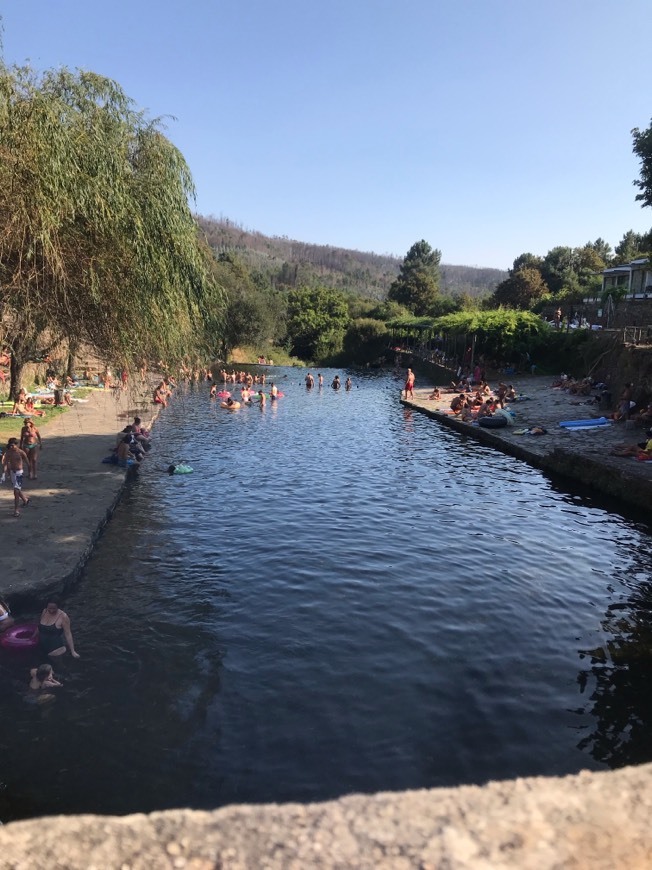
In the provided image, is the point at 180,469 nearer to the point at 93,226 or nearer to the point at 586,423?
the point at 93,226

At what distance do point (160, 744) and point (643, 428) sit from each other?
67.5 feet

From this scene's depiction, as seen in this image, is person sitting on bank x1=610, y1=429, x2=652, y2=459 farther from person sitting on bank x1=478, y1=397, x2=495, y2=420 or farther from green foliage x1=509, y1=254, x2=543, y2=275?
green foliage x1=509, y1=254, x2=543, y2=275

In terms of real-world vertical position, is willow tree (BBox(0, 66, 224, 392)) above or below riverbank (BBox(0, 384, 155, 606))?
above

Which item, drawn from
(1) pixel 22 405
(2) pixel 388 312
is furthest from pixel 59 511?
(2) pixel 388 312

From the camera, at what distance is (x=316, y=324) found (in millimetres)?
80062

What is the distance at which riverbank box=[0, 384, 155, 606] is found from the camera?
31.5 ft

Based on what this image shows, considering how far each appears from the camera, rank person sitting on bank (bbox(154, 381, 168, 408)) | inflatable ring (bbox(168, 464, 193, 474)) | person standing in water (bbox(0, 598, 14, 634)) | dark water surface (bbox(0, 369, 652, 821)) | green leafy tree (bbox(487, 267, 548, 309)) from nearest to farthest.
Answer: dark water surface (bbox(0, 369, 652, 821)), person standing in water (bbox(0, 598, 14, 634)), inflatable ring (bbox(168, 464, 193, 474)), person sitting on bank (bbox(154, 381, 168, 408)), green leafy tree (bbox(487, 267, 548, 309))

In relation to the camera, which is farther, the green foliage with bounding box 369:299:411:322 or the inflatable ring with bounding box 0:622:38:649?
the green foliage with bounding box 369:299:411:322

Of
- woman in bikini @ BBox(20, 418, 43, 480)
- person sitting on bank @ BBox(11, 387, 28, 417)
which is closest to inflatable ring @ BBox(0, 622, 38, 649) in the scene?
woman in bikini @ BBox(20, 418, 43, 480)

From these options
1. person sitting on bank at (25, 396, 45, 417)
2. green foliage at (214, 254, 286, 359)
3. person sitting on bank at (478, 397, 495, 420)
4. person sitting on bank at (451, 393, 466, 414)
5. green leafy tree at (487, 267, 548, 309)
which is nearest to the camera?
person sitting on bank at (25, 396, 45, 417)

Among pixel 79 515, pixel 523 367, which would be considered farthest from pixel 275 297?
pixel 79 515

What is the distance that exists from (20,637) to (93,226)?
6392 mm

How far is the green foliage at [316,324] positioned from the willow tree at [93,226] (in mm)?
64762

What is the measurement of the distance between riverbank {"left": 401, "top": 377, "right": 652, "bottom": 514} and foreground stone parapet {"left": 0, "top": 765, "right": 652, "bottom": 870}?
1207cm
